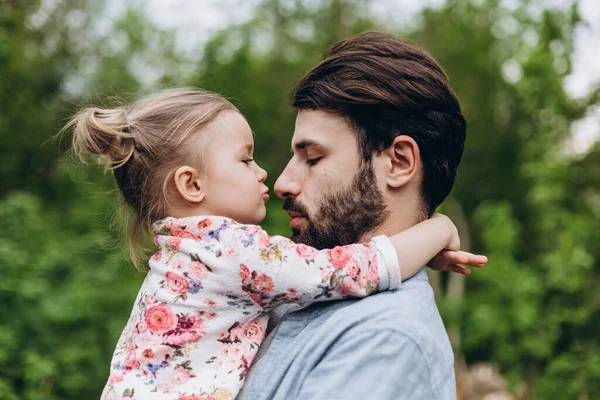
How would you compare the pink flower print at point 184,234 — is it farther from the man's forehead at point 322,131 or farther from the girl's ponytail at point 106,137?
the man's forehead at point 322,131

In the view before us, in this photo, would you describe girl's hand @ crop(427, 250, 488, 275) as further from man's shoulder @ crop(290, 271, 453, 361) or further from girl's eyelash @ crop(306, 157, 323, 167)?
girl's eyelash @ crop(306, 157, 323, 167)

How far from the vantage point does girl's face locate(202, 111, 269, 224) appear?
2.10 meters

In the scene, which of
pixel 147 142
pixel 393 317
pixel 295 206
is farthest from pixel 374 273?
pixel 147 142

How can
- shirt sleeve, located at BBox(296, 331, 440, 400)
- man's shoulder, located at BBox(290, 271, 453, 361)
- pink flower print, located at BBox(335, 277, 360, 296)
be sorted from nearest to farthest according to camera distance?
shirt sleeve, located at BBox(296, 331, 440, 400) < man's shoulder, located at BBox(290, 271, 453, 361) < pink flower print, located at BBox(335, 277, 360, 296)

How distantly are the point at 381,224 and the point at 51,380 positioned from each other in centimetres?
409

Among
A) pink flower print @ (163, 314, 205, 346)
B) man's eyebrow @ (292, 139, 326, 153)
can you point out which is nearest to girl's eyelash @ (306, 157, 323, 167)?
man's eyebrow @ (292, 139, 326, 153)

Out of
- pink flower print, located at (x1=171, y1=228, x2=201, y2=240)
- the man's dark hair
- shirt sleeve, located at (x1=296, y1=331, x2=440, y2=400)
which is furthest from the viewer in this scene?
the man's dark hair

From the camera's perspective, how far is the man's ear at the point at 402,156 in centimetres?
212

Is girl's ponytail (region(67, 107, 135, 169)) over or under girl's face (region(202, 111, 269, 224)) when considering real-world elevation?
over

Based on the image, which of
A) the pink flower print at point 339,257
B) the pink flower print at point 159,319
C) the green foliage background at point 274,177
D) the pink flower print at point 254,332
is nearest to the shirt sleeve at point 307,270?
the pink flower print at point 339,257

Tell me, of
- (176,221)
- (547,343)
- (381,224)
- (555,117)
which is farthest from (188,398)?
(555,117)

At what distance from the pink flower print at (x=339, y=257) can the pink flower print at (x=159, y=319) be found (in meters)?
0.49

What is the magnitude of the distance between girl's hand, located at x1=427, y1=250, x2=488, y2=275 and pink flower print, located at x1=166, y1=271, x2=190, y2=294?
84 centimetres

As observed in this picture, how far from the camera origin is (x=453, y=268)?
7.27 feet
